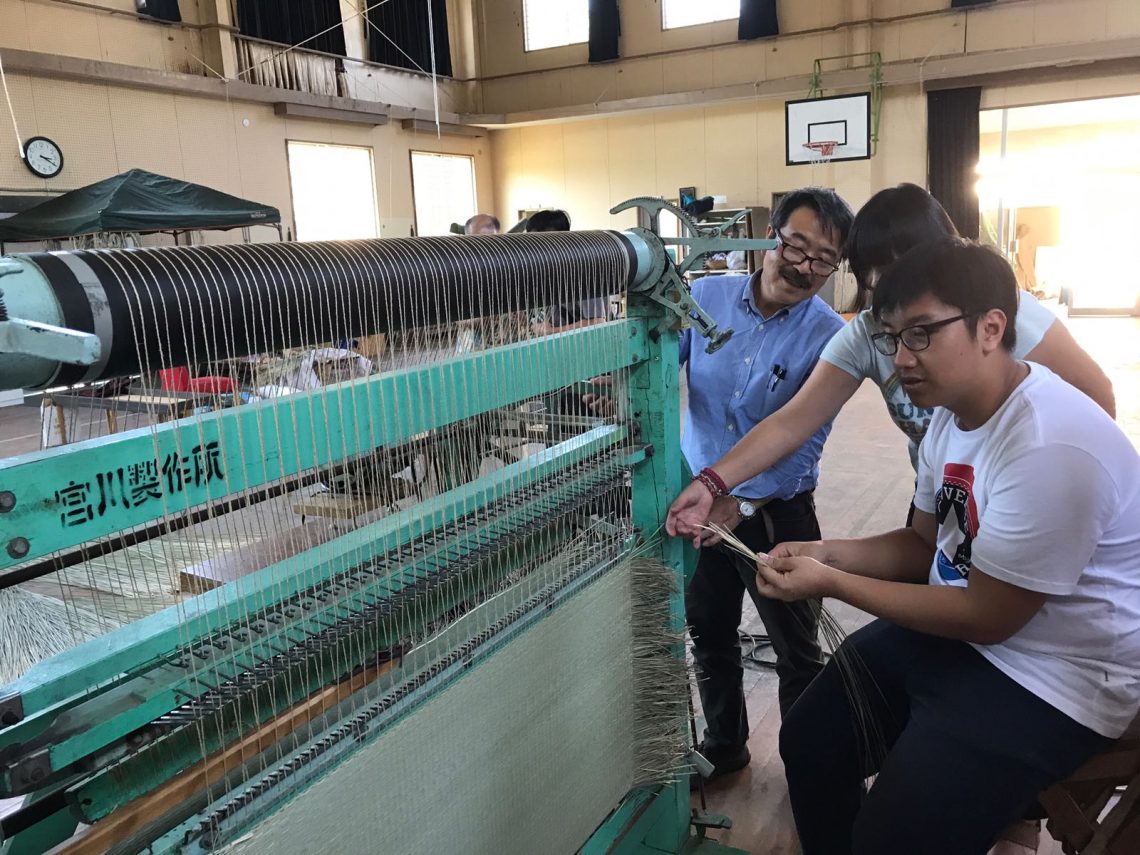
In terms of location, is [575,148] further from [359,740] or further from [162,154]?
[359,740]

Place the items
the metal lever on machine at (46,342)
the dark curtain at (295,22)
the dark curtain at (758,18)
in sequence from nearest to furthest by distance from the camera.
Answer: the metal lever on machine at (46,342), the dark curtain at (295,22), the dark curtain at (758,18)

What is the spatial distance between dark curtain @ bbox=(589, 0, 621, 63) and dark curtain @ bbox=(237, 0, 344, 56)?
3.11 m

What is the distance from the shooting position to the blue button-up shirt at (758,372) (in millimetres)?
1993

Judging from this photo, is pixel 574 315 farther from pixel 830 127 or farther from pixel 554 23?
pixel 554 23

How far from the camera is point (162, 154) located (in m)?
8.08

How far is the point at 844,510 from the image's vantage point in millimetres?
4215

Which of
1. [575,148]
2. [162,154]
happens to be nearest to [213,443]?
[162,154]

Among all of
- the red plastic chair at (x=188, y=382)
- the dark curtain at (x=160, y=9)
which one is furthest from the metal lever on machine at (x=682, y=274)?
the dark curtain at (x=160, y=9)

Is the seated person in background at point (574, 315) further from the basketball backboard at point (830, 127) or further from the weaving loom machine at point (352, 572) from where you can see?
the basketball backboard at point (830, 127)

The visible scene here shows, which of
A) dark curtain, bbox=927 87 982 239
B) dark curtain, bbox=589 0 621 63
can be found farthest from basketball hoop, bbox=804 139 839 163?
dark curtain, bbox=589 0 621 63

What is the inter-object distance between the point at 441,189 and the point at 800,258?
33.5 ft

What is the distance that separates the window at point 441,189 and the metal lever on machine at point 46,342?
10.5 meters

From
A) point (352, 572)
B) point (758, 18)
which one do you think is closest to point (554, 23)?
point (758, 18)

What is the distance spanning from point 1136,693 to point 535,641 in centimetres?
88
